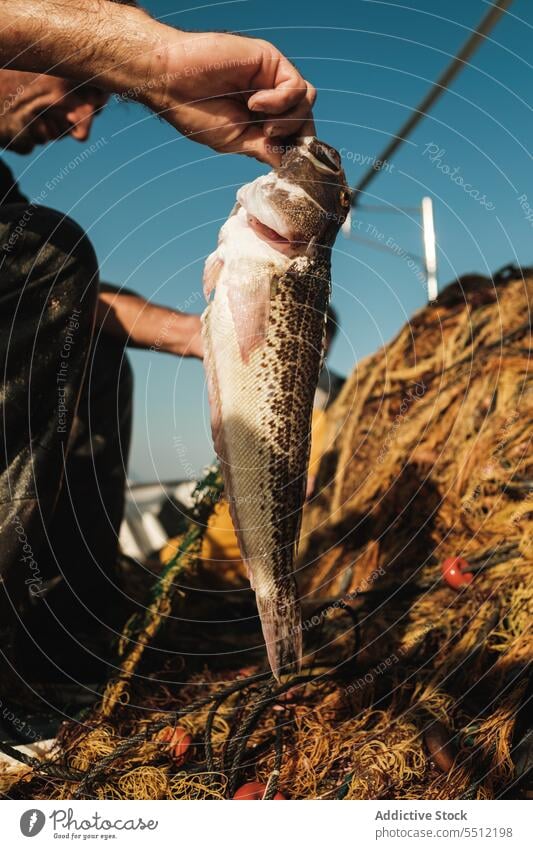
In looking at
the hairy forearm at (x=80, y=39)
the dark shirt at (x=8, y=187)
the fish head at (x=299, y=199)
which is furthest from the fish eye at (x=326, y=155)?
the dark shirt at (x=8, y=187)

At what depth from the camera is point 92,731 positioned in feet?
7.70

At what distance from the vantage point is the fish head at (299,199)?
2.08 meters

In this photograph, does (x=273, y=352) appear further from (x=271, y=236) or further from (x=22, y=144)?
(x=22, y=144)

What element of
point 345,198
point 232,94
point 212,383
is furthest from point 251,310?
point 232,94

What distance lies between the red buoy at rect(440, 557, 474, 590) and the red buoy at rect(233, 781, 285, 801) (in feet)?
3.63

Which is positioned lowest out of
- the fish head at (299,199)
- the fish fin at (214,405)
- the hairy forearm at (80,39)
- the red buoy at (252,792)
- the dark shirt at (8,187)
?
the red buoy at (252,792)

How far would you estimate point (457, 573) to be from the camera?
9.25 ft

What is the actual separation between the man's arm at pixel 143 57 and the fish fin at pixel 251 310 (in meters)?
0.48

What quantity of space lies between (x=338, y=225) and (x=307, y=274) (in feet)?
0.71

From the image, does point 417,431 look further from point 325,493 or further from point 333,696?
point 333,696

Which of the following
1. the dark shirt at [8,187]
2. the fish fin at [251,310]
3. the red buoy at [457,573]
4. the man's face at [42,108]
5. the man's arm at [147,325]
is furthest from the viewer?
the man's arm at [147,325]

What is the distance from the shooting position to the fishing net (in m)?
2.13

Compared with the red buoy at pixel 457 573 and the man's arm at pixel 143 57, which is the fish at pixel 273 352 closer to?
the man's arm at pixel 143 57
